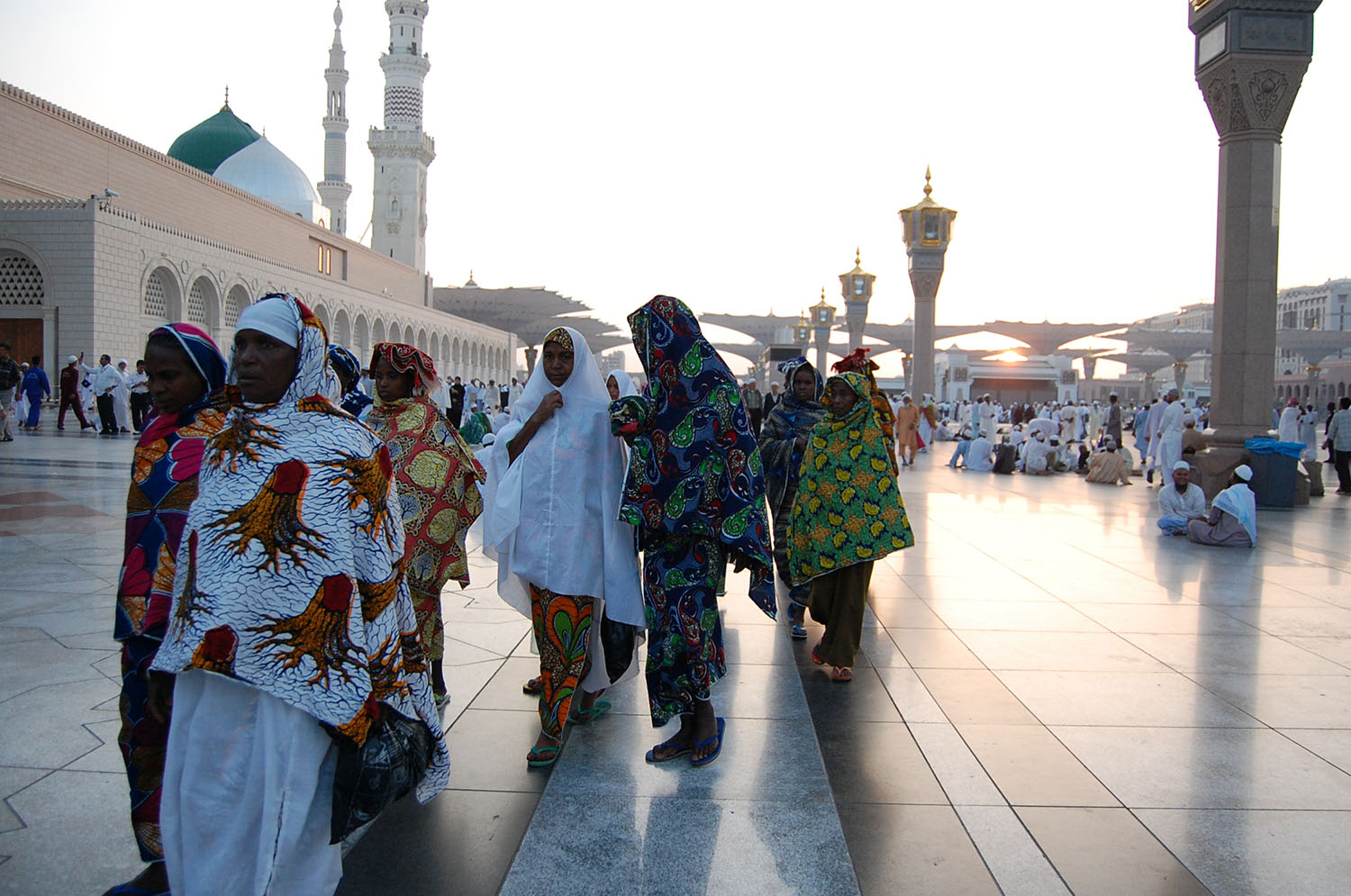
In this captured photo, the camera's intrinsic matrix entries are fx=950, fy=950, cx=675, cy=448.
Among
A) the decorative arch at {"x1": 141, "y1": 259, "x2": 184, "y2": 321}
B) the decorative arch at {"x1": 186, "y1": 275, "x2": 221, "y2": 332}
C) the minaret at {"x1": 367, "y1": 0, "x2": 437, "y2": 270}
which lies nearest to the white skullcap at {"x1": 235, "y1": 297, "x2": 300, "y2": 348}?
the decorative arch at {"x1": 141, "y1": 259, "x2": 184, "y2": 321}

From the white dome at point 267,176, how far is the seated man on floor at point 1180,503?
34358mm

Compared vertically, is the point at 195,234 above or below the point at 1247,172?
above

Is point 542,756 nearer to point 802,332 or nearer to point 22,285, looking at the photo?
point 22,285

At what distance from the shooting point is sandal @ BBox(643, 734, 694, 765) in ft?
8.98

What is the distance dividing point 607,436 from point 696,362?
0.37 meters

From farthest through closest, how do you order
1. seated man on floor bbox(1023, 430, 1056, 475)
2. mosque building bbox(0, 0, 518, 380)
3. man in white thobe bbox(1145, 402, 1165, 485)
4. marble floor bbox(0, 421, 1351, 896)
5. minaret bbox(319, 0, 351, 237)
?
minaret bbox(319, 0, 351, 237) < mosque building bbox(0, 0, 518, 380) < seated man on floor bbox(1023, 430, 1056, 475) < man in white thobe bbox(1145, 402, 1165, 485) < marble floor bbox(0, 421, 1351, 896)

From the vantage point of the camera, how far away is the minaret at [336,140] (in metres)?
46.3

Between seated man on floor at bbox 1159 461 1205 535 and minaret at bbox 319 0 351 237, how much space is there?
43.2m

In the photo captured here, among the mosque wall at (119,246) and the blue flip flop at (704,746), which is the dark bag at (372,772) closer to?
the blue flip flop at (704,746)

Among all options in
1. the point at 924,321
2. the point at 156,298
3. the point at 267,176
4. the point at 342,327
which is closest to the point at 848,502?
the point at 924,321

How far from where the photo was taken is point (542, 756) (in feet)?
8.72

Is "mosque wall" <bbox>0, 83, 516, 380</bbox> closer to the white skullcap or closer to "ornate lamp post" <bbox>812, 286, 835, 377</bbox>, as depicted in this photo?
"ornate lamp post" <bbox>812, 286, 835, 377</bbox>

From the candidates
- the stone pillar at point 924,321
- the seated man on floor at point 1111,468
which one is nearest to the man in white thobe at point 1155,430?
the seated man on floor at point 1111,468

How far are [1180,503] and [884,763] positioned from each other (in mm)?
5546
